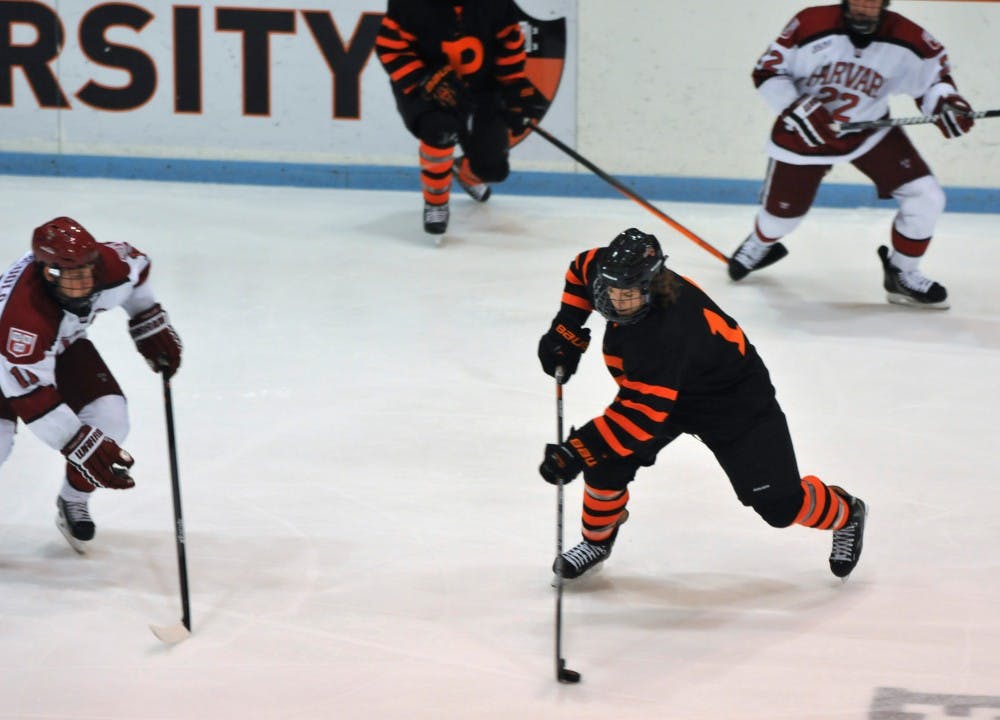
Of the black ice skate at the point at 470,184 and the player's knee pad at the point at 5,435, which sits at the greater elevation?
the player's knee pad at the point at 5,435

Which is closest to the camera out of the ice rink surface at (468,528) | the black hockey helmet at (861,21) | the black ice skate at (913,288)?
the ice rink surface at (468,528)

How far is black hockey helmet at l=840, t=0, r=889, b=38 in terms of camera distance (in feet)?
16.3

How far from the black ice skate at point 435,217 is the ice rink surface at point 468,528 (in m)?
0.27

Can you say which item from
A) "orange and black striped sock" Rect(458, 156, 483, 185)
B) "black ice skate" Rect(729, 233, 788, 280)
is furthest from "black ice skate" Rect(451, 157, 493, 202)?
"black ice skate" Rect(729, 233, 788, 280)

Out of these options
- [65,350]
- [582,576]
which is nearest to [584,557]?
[582,576]

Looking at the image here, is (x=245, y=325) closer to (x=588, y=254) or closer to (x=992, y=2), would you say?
(x=588, y=254)

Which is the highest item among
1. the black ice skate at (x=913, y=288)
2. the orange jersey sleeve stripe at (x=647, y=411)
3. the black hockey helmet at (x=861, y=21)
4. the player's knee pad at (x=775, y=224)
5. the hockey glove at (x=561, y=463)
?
the black hockey helmet at (x=861, y=21)

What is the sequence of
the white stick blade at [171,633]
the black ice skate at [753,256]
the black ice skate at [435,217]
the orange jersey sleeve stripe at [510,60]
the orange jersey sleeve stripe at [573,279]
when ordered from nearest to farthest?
the white stick blade at [171,633]
the orange jersey sleeve stripe at [573,279]
the black ice skate at [753,256]
the orange jersey sleeve stripe at [510,60]
the black ice skate at [435,217]

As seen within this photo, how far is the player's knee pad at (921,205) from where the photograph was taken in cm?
519

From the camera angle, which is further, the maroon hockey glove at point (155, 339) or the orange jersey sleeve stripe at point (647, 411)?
the maroon hockey glove at point (155, 339)

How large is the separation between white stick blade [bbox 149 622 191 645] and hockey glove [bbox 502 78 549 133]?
136 inches

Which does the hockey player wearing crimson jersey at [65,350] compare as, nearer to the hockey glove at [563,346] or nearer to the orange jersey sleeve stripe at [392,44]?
the hockey glove at [563,346]

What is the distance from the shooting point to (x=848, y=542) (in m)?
3.25

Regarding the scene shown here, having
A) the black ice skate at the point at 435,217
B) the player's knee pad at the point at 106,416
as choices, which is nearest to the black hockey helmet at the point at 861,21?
the black ice skate at the point at 435,217
